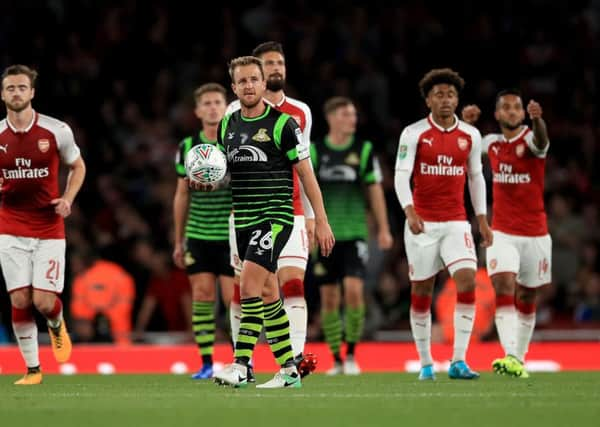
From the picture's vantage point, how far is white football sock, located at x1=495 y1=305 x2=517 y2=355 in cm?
1181

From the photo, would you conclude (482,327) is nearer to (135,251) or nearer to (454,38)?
(135,251)

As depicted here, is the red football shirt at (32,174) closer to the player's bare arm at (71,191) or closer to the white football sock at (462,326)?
the player's bare arm at (71,191)

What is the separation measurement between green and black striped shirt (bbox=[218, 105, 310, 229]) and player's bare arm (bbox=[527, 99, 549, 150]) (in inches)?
107

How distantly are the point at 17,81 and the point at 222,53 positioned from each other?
11.1 meters

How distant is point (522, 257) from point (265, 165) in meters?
3.55

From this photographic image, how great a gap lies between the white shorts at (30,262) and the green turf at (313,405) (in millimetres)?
924

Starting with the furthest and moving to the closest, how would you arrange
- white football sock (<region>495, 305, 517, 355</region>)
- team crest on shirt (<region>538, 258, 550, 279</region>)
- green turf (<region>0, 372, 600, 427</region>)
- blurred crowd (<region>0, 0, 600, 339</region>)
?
blurred crowd (<region>0, 0, 600, 339</region>) < team crest on shirt (<region>538, 258, 550, 279</region>) < white football sock (<region>495, 305, 517, 355</region>) < green turf (<region>0, 372, 600, 427</region>)

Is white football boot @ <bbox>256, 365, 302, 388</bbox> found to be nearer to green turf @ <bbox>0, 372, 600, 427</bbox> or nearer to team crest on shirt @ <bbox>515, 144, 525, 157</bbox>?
green turf @ <bbox>0, 372, 600, 427</bbox>

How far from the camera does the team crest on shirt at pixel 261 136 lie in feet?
30.8

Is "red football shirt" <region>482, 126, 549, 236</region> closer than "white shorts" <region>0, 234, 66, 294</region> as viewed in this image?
No

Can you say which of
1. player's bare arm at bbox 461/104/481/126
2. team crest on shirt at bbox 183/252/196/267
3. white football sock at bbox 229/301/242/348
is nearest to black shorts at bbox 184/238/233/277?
team crest on shirt at bbox 183/252/196/267

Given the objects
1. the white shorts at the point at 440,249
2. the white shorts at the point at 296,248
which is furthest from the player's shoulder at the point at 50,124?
the white shorts at the point at 440,249

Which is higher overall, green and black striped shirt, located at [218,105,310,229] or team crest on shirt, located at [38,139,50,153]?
team crest on shirt, located at [38,139,50,153]

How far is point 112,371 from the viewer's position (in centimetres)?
1493
